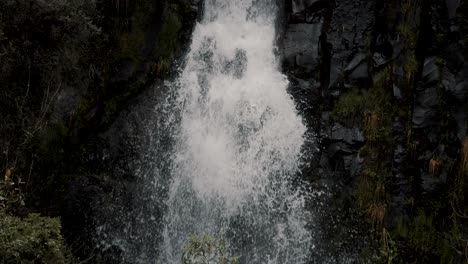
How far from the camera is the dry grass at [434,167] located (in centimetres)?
962

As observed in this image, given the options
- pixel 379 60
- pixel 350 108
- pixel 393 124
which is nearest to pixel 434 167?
pixel 393 124

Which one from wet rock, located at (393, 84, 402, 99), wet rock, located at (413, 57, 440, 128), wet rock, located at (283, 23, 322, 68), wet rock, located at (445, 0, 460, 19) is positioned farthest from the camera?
wet rock, located at (283, 23, 322, 68)

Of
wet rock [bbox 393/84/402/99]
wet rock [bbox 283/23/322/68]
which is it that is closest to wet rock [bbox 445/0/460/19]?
wet rock [bbox 393/84/402/99]

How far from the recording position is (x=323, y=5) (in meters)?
11.8

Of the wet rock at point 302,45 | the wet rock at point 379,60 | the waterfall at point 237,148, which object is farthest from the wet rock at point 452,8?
the waterfall at point 237,148

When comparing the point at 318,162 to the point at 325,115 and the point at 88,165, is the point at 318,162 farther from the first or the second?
the point at 88,165

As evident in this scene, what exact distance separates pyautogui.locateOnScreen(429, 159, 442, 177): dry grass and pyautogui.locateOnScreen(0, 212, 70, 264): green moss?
7390 mm

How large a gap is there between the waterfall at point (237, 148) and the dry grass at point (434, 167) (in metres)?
2.78

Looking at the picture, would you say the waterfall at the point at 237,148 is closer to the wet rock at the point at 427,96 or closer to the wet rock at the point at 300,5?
the wet rock at the point at 300,5

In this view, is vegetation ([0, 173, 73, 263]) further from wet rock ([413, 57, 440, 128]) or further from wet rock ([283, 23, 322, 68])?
wet rock ([413, 57, 440, 128])

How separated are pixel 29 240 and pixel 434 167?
7819 millimetres

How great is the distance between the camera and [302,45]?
38.4 ft

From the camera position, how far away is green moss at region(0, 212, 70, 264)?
22.3ft

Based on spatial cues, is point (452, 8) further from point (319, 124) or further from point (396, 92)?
point (319, 124)
